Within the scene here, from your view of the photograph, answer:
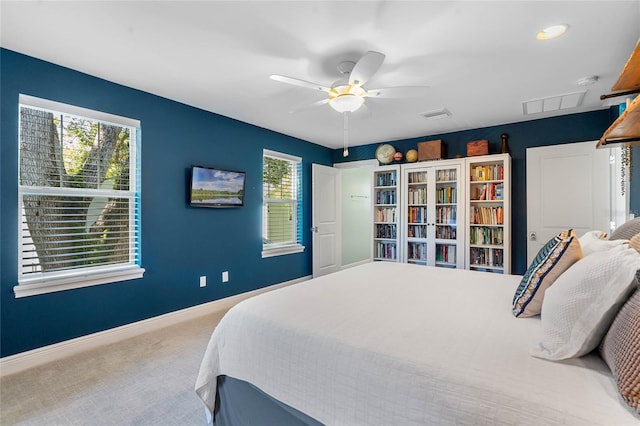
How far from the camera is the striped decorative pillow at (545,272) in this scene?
4.43 feet

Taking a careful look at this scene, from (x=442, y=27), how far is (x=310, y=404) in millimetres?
2275

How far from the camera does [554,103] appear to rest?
130 inches

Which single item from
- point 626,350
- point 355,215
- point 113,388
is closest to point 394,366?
point 626,350

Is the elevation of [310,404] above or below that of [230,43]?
below

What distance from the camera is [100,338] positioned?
2.69 m

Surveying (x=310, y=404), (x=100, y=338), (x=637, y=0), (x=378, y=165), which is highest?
→ (x=637, y=0)

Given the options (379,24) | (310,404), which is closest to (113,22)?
(379,24)

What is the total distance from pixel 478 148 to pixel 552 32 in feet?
7.46

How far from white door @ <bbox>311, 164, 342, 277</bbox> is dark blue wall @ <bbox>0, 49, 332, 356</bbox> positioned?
0.52 metres

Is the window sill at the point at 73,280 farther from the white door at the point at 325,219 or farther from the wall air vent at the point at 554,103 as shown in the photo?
the wall air vent at the point at 554,103

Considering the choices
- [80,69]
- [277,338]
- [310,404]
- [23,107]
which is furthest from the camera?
[80,69]

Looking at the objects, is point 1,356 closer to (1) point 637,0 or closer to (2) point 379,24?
(2) point 379,24

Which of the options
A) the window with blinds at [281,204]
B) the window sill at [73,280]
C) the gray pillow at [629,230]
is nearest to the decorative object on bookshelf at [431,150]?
the window with blinds at [281,204]

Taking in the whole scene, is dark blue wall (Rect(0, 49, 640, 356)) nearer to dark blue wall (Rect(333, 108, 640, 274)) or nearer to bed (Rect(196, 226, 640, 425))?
dark blue wall (Rect(333, 108, 640, 274))
